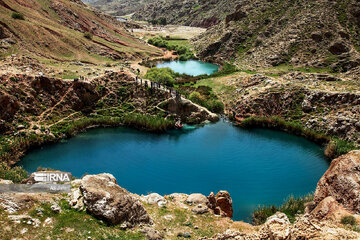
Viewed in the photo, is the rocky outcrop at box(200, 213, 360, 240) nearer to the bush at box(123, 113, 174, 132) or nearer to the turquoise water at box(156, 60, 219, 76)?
the bush at box(123, 113, 174, 132)

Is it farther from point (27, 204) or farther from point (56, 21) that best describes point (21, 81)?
point (56, 21)

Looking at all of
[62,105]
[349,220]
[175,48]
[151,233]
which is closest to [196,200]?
[151,233]

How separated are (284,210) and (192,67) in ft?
308

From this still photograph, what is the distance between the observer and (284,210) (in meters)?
36.7

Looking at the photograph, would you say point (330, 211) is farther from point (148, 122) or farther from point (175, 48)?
point (175, 48)

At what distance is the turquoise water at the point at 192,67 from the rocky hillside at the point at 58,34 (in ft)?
41.9

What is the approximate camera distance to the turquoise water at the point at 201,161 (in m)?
45.0

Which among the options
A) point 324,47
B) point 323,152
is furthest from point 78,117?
point 324,47

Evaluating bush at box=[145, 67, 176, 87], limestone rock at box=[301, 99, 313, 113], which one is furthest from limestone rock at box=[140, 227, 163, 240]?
bush at box=[145, 67, 176, 87]

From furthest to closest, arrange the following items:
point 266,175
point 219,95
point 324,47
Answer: point 324,47, point 219,95, point 266,175

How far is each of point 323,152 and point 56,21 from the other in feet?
330

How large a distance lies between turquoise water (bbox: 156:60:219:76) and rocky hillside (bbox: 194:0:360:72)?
7.06 m

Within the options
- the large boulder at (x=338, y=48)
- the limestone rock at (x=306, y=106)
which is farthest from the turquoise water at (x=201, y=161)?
the large boulder at (x=338, y=48)

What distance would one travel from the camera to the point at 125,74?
7531 cm
